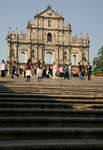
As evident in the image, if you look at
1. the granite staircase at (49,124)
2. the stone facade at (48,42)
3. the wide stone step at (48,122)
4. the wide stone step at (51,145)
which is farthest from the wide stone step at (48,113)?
the stone facade at (48,42)

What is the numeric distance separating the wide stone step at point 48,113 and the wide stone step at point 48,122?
0.45 metres

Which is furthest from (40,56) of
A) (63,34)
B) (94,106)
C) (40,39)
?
(94,106)

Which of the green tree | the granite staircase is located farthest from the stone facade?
the granite staircase

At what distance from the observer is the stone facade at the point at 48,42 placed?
47.6 m

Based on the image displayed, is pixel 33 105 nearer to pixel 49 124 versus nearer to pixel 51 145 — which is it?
pixel 49 124

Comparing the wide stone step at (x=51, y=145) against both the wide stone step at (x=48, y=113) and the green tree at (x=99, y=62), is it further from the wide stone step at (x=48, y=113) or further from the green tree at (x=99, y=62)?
the green tree at (x=99, y=62)

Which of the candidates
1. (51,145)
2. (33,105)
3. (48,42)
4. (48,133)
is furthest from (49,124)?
(48,42)

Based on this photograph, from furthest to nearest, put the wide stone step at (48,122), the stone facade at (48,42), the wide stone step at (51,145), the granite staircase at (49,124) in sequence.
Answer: the stone facade at (48,42)
the wide stone step at (48,122)
the granite staircase at (49,124)
the wide stone step at (51,145)

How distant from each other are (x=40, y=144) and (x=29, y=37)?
44.9m

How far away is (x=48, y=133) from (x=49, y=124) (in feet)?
1.71

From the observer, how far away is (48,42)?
160ft

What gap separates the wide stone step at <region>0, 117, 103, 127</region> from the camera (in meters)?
5.66

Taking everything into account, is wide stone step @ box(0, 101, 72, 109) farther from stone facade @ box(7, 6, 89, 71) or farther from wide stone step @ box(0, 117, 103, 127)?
stone facade @ box(7, 6, 89, 71)

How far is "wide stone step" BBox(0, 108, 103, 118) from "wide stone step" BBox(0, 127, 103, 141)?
0.98 m
